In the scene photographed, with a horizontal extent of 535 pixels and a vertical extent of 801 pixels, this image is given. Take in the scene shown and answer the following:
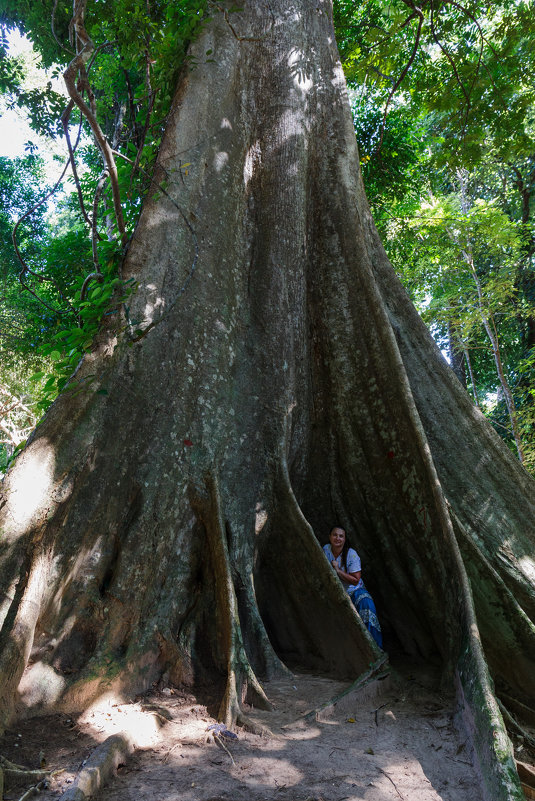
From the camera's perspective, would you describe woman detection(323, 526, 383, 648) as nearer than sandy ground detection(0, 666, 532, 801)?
No

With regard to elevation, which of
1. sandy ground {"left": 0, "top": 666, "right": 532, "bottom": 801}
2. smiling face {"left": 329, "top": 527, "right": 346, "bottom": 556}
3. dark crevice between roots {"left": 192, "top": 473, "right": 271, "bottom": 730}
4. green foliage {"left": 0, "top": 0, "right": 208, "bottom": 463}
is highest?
green foliage {"left": 0, "top": 0, "right": 208, "bottom": 463}

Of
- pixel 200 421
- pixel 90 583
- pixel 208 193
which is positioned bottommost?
pixel 90 583

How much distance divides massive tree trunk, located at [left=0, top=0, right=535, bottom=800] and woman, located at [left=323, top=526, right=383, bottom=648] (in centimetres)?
18

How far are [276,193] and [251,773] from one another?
12.7 feet

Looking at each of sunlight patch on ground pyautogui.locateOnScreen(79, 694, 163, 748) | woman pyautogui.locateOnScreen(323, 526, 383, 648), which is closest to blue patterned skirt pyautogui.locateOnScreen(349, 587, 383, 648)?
woman pyautogui.locateOnScreen(323, 526, 383, 648)

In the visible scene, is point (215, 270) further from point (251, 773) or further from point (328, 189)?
point (251, 773)

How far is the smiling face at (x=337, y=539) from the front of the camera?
13.4 feet

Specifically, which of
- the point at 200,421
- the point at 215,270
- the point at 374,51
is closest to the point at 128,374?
the point at 200,421

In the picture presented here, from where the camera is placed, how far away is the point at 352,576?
3965 millimetres

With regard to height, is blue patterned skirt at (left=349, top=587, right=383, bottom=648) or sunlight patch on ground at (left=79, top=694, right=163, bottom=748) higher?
blue patterned skirt at (left=349, top=587, right=383, bottom=648)

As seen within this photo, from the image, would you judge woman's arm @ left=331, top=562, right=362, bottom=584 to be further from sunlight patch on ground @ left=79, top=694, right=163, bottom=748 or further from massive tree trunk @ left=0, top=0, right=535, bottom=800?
sunlight patch on ground @ left=79, top=694, right=163, bottom=748

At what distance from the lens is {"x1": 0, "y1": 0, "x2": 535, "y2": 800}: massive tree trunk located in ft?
9.28

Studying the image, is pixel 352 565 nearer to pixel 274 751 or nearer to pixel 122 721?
pixel 274 751

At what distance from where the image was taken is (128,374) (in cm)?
329
